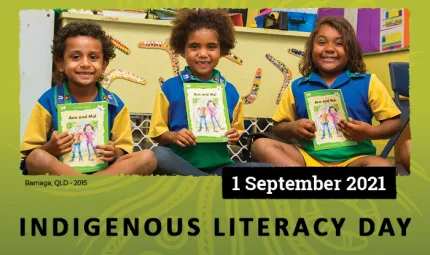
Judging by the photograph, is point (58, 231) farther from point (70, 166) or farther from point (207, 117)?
point (207, 117)

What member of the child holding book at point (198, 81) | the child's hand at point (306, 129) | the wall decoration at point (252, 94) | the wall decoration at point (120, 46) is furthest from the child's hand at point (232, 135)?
the wall decoration at point (120, 46)

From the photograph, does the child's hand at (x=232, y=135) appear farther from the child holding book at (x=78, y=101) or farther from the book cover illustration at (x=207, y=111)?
the child holding book at (x=78, y=101)

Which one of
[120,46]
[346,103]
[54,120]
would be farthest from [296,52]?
[54,120]

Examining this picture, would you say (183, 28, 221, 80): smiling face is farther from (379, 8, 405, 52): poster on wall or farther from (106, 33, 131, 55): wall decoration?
(379, 8, 405, 52): poster on wall

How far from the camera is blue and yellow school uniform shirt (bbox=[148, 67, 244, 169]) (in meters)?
1.95

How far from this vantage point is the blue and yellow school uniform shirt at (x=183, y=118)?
195cm

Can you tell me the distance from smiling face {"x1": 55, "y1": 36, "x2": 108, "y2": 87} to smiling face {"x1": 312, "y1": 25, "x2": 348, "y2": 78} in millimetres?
845

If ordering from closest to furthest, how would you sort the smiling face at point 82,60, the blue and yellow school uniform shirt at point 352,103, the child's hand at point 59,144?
1. the child's hand at point 59,144
2. the smiling face at point 82,60
3. the blue and yellow school uniform shirt at point 352,103

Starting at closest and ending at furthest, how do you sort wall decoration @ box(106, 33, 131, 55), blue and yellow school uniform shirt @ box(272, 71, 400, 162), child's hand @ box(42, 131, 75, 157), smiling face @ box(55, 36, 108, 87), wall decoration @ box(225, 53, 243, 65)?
child's hand @ box(42, 131, 75, 157)
smiling face @ box(55, 36, 108, 87)
blue and yellow school uniform shirt @ box(272, 71, 400, 162)
wall decoration @ box(106, 33, 131, 55)
wall decoration @ box(225, 53, 243, 65)

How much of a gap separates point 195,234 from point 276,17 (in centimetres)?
106

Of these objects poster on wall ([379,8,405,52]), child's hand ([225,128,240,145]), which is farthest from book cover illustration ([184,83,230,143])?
poster on wall ([379,8,405,52])

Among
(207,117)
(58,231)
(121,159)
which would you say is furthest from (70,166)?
(207,117)

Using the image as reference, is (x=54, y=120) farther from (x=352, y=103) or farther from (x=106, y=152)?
(x=352, y=103)

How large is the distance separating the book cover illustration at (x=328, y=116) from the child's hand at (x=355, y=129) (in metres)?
0.02
